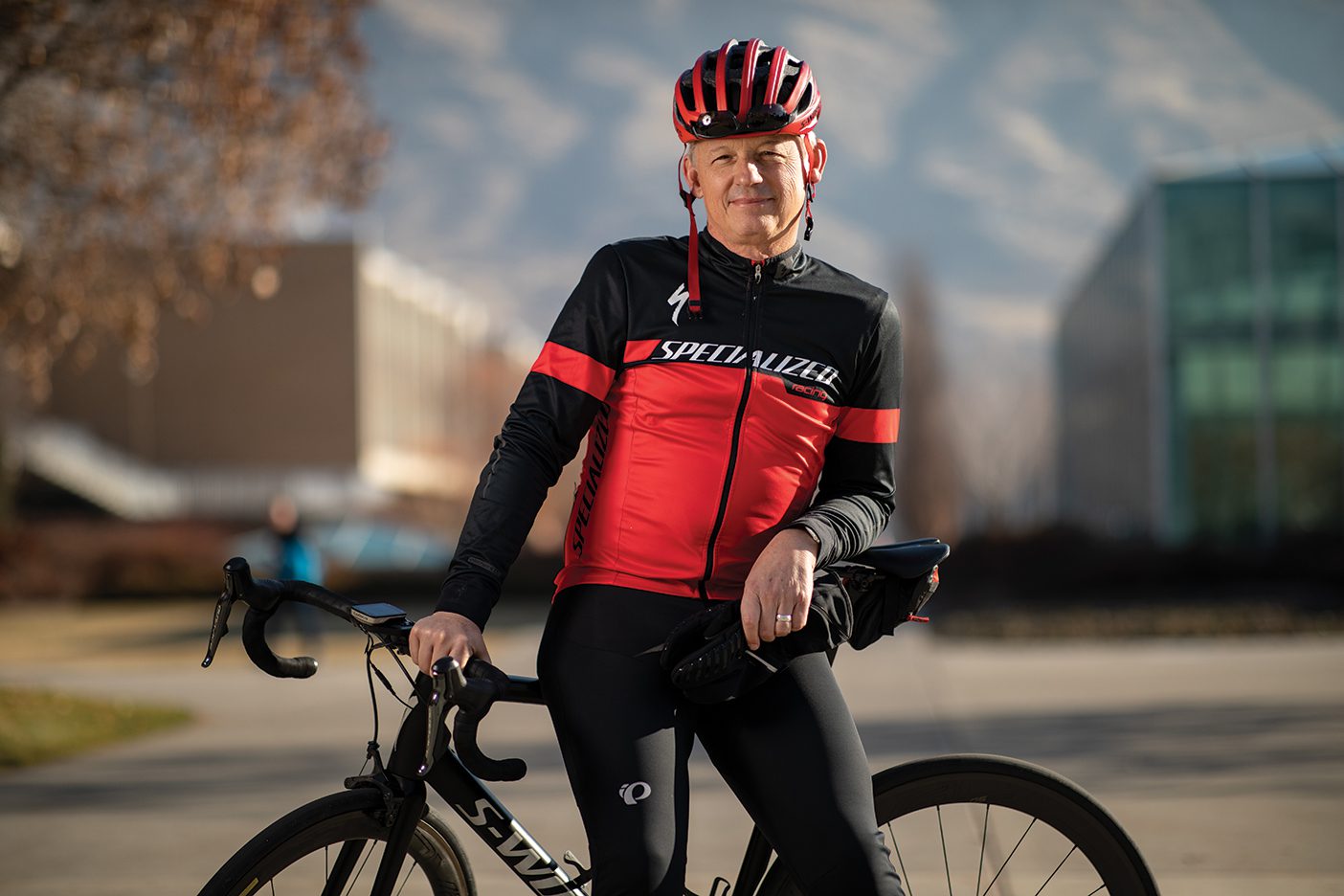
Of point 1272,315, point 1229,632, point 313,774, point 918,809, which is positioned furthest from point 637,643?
point 1272,315

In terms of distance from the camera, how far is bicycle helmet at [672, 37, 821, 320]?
252 centimetres

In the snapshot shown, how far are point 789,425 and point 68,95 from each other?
31.3 ft

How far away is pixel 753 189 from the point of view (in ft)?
8.45

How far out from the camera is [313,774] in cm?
783

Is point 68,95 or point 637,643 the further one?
point 68,95

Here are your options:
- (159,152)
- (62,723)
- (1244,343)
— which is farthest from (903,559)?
(1244,343)

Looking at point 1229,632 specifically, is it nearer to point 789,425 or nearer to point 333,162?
point 333,162

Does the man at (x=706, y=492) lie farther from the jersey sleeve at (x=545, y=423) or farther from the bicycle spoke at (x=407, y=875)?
the bicycle spoke at (x=407, y=875)

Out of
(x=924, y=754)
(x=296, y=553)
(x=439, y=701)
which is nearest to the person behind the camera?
(x=439, y=701)

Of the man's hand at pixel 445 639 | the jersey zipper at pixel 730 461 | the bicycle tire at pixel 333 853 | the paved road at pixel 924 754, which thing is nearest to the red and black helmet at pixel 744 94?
the jersey zipper at pixel 730 461

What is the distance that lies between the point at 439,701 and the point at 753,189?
1.02 metres

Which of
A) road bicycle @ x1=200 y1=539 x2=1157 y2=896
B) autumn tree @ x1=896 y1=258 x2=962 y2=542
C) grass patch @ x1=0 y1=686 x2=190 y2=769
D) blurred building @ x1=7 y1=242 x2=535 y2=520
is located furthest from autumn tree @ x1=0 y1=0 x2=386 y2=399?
blurred building @ x1=7 y1=242 x2=535 y2=520

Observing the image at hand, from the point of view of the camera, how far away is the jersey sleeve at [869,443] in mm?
2607

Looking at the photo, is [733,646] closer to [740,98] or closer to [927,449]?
[740,98]
